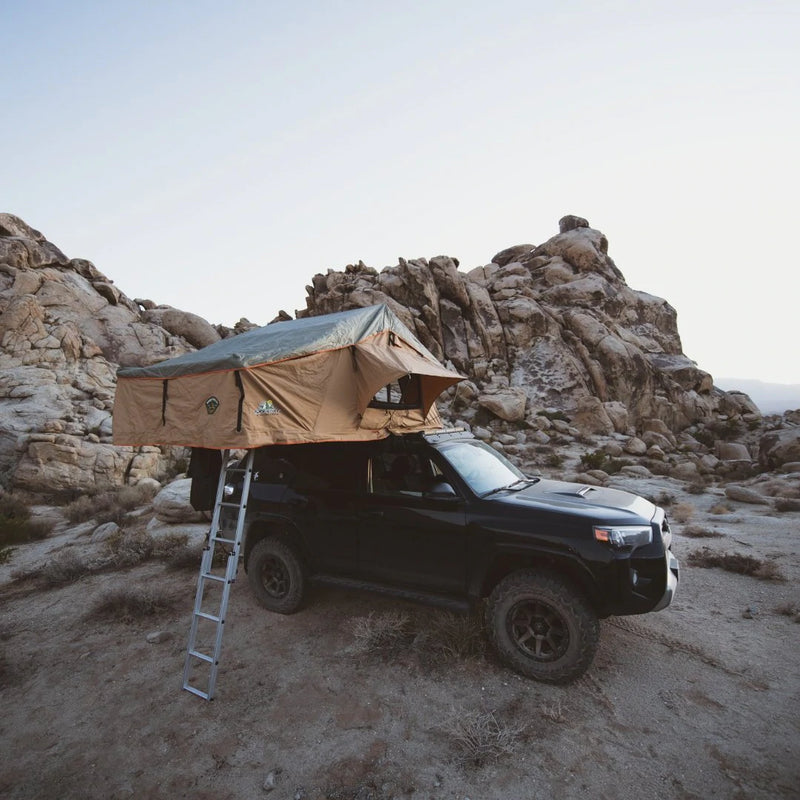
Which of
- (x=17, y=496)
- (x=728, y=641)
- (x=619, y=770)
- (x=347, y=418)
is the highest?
(x=347, y=418)

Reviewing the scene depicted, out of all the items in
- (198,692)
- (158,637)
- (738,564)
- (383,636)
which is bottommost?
(158,637)

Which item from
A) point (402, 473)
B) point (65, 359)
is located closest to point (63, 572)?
point (402, 473)

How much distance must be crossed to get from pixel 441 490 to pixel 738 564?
5059 millimetres

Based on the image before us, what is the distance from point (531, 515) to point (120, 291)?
29.2 meters

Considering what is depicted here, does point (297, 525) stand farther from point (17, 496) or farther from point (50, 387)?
point (50, 387)

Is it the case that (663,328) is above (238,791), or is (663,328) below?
above

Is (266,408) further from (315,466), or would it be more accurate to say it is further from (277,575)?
(277,575)

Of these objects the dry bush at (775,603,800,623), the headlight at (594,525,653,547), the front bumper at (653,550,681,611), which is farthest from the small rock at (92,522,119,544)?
the dry bush at (775,603,800,623)

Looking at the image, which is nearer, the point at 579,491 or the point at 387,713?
the point at 387,713

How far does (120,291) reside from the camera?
83.6 ft

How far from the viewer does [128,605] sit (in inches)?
214

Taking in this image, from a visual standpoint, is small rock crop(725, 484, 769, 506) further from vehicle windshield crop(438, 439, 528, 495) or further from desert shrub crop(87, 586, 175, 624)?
desert shrub crop(87, 586, 175, 624)

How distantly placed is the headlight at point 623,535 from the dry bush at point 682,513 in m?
6.99

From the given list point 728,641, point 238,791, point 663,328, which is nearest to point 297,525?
point 238,791
